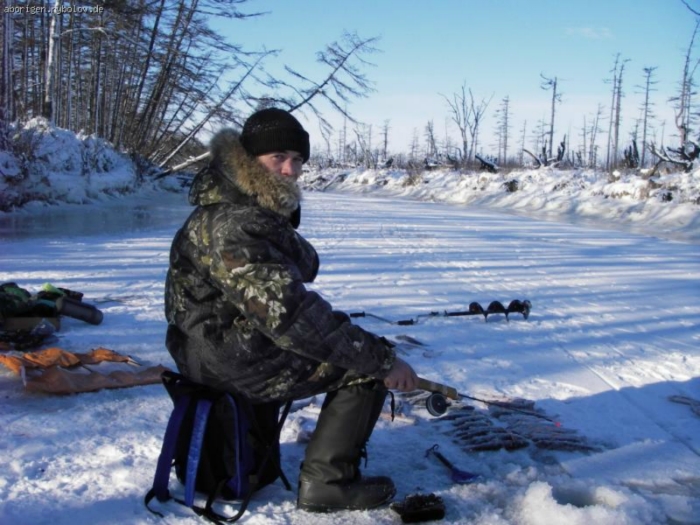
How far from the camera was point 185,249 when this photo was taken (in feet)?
7.68

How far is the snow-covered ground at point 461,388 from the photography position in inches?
97.5

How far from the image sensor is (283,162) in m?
2.45

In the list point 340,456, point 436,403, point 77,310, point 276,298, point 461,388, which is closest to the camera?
point 276,298

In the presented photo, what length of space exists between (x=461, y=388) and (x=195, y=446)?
2.00 m

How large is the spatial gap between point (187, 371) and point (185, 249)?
0.48 metres

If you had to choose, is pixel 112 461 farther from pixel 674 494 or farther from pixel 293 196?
pixel 674 494

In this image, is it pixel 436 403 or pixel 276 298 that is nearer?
pixel 276 298

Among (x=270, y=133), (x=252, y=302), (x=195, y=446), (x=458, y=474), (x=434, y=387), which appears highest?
(x=270, y=133)

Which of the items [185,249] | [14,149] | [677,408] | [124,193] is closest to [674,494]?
[677,408]

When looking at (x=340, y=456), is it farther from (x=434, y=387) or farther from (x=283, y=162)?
(x=283, y=162)

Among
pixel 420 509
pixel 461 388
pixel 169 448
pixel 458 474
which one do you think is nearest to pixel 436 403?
pixel 458 474

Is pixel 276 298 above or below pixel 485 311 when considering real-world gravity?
above

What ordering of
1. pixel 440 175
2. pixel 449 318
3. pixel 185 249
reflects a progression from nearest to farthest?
pixel 185 249, pixel 449 318, pixel 440 175

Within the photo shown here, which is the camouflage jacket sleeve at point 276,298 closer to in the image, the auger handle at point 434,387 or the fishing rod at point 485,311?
the auger handle at point 434,387
